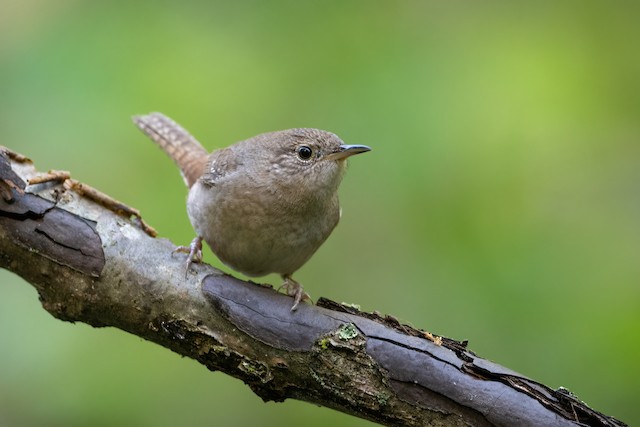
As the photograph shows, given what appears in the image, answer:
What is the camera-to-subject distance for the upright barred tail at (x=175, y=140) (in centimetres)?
Result: 432

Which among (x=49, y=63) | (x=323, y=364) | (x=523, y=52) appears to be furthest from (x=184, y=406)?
(x=523, y=52)

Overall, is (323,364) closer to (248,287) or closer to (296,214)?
(248,287)

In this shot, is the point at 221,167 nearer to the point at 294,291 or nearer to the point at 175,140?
the point at 175,140

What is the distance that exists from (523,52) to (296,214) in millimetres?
1784

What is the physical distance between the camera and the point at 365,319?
2.97 m

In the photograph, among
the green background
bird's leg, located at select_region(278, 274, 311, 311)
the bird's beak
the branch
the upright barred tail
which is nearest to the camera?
the branch

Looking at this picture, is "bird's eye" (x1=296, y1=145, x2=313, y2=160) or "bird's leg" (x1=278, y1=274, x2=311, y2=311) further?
"bird's eye" (x1=296, y1=145, x2=313, y2=160)

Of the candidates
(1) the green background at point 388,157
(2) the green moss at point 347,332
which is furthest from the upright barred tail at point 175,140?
(2) the green moss at point 347,332

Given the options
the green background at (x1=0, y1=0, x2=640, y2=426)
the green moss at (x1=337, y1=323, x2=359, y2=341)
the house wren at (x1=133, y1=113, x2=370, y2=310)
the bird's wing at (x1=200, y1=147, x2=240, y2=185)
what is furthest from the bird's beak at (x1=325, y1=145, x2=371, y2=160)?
the green moss at (x1=337, y1=323, x2=359, y2=341)

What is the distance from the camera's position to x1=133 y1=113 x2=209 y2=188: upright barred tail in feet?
14.2

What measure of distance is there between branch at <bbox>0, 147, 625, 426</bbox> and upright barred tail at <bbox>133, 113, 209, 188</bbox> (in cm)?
122

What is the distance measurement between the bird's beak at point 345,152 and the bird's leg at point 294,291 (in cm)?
69

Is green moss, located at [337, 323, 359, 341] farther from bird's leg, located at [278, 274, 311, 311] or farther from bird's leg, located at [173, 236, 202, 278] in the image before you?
bird's leg, located at [173, 236, 202, 278]

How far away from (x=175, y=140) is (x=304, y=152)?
0.92 metres
